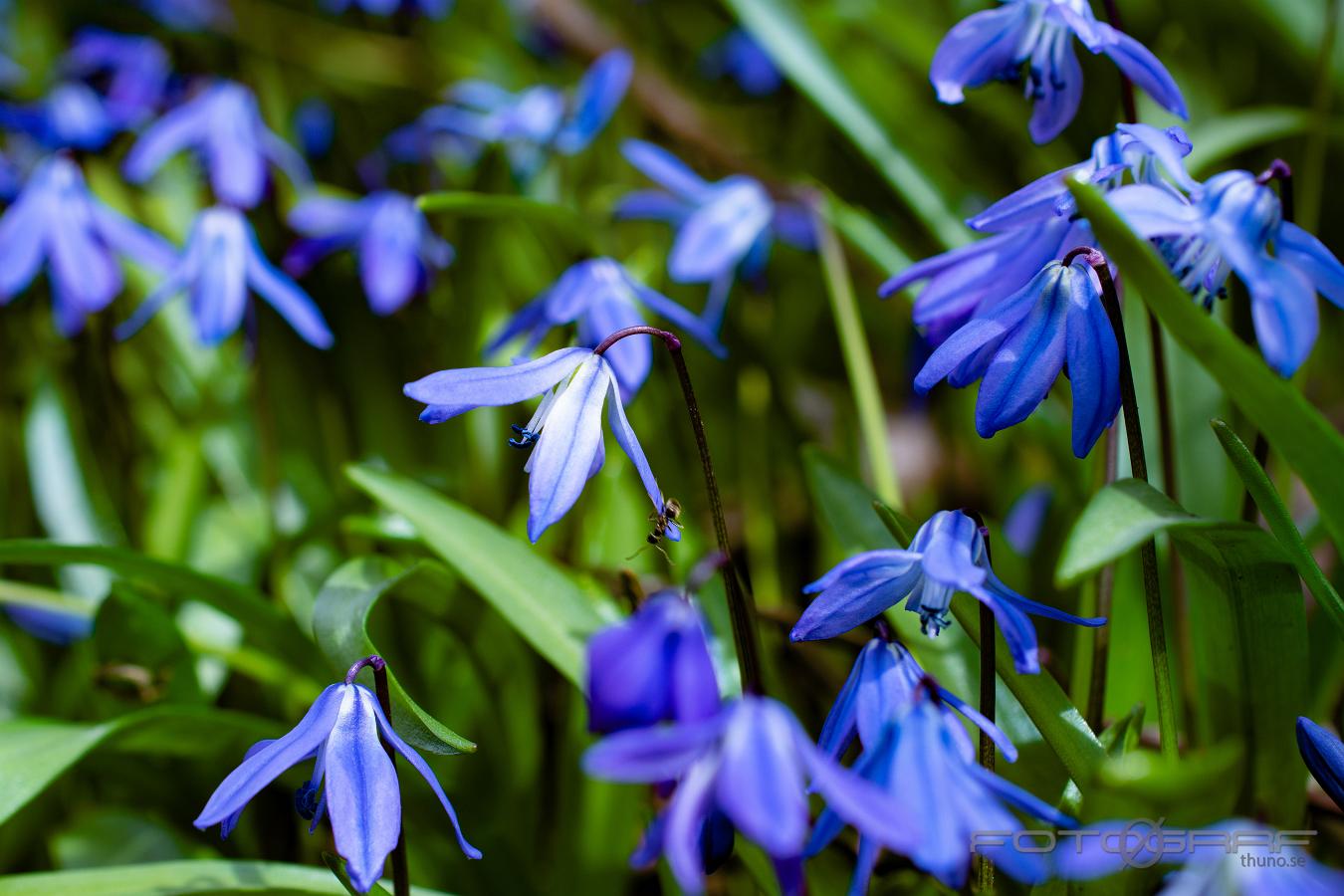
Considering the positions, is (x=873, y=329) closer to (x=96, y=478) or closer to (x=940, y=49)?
(x=940, y=49)

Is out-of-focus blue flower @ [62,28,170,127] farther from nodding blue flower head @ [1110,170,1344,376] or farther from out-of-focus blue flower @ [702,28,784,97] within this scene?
nodding blue flower head @ [1110,170,1344,376]

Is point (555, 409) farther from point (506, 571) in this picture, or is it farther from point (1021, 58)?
point (1021, 58)

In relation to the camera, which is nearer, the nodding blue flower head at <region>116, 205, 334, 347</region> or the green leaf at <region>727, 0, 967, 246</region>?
the nodding blue flower head at <region>116, 205, 334, 347</region>

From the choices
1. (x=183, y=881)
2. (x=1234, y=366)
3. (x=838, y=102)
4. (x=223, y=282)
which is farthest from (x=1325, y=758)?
(x=223, y=282)

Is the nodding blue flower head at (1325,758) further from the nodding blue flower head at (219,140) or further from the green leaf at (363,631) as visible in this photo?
the nodding blue flower head at (219,140)

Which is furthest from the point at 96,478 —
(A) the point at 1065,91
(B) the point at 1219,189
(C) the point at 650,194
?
(B) the point at 1219,189

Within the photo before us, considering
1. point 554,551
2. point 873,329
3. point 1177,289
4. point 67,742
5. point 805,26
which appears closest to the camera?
point 1177,289

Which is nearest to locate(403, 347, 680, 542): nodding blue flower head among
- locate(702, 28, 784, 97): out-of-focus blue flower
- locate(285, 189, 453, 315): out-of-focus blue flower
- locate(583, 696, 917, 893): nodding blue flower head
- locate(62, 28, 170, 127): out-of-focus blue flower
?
locate(583, 696, 917, 893): nodding blue flower head
